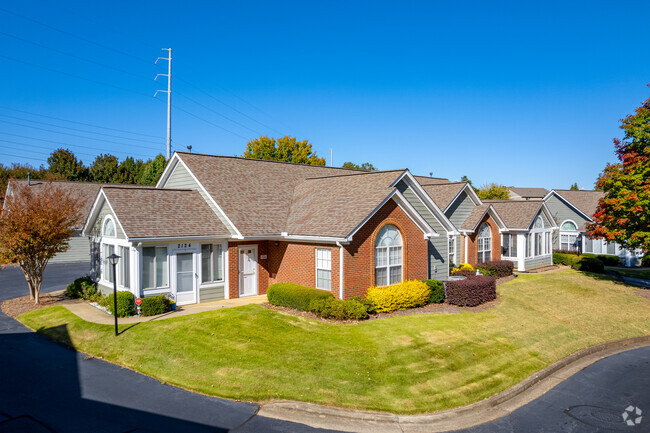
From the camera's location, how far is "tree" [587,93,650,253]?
21.8 meters

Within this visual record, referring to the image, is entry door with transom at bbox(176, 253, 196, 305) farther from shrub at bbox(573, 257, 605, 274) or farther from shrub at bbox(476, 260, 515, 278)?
shrub at bbox(573, 257, 605, 274)

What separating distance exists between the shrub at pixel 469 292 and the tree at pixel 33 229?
18.5 meters

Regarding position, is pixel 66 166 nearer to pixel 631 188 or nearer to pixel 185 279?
pixel 185 279

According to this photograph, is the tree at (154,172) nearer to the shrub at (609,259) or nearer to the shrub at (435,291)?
the shrub at (435,291)

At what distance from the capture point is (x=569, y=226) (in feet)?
130

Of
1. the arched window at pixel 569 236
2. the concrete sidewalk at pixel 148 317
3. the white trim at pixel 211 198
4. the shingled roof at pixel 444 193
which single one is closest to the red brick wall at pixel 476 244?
the shingled roof at pixel 444 193

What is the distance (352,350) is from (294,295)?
4810 mm

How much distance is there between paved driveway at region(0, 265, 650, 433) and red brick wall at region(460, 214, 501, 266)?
14596 mm

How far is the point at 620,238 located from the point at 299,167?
19.9 m

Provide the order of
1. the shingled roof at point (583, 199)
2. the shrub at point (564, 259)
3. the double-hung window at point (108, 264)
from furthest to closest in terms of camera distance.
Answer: the shingled roof at point (583, 199) → the shrub at point (564, 259) → the double-hung window at point (108, 264)

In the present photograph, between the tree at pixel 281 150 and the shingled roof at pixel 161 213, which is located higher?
the tree at pixel 281 150

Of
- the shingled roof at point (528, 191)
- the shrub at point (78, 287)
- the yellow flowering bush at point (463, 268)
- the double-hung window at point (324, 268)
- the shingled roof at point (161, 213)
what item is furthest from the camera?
the shingled roof at point (528, 191)

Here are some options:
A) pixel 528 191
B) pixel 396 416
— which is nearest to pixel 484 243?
pixel 396 416

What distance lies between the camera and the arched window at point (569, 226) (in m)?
Answer: 39.0
